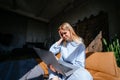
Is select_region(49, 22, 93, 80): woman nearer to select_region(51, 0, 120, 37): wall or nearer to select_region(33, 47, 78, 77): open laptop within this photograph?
select_region(33, 47, 78, 77): open laptop

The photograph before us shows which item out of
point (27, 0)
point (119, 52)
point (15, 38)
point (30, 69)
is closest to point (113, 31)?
point (119, 52)

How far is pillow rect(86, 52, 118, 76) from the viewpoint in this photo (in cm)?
233

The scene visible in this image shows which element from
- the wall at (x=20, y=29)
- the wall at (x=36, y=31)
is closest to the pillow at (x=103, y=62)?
the wall at (x=20, y=29)

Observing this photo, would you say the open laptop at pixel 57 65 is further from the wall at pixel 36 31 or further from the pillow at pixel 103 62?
the wall at pixel 36 31

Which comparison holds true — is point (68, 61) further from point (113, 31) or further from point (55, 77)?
point (113, 31)

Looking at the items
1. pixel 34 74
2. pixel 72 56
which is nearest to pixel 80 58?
pixel 72 56

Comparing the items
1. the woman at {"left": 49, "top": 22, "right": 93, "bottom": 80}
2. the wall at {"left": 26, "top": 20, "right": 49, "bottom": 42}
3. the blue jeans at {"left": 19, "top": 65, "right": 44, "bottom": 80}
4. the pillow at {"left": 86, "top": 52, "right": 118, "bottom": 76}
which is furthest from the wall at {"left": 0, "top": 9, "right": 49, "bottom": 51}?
the woman at {"left": 49, "top": 22, "right": 93, "bottom": 80}

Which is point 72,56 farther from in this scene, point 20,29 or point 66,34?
point 20,29

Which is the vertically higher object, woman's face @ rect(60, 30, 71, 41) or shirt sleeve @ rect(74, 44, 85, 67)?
woman's face @ rect(60, 30, 71, 41)

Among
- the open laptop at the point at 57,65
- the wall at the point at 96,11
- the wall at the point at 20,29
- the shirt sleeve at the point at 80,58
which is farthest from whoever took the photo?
the wall at the point at 20,29

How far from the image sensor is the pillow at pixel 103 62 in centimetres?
233

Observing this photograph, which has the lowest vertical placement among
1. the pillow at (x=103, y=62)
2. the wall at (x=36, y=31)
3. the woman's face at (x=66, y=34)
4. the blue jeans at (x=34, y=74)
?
the blue jeans at (x=34, y=74)

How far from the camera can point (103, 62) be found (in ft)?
8.06

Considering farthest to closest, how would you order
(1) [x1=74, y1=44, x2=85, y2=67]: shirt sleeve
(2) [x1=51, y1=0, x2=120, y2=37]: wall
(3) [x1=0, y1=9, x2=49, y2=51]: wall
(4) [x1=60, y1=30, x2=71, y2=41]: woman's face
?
(3) [x1=0, y1=9, x2=49, y2=51]: wall → (2) [x1=51, y1=0, x2=120, y2=37]: wall → (4) [x1=60, y1=30, x2=71, y2=41]: woman's face → (1) [x1=74, y1=44, x2=85, y2=67]: shirt sleeve
